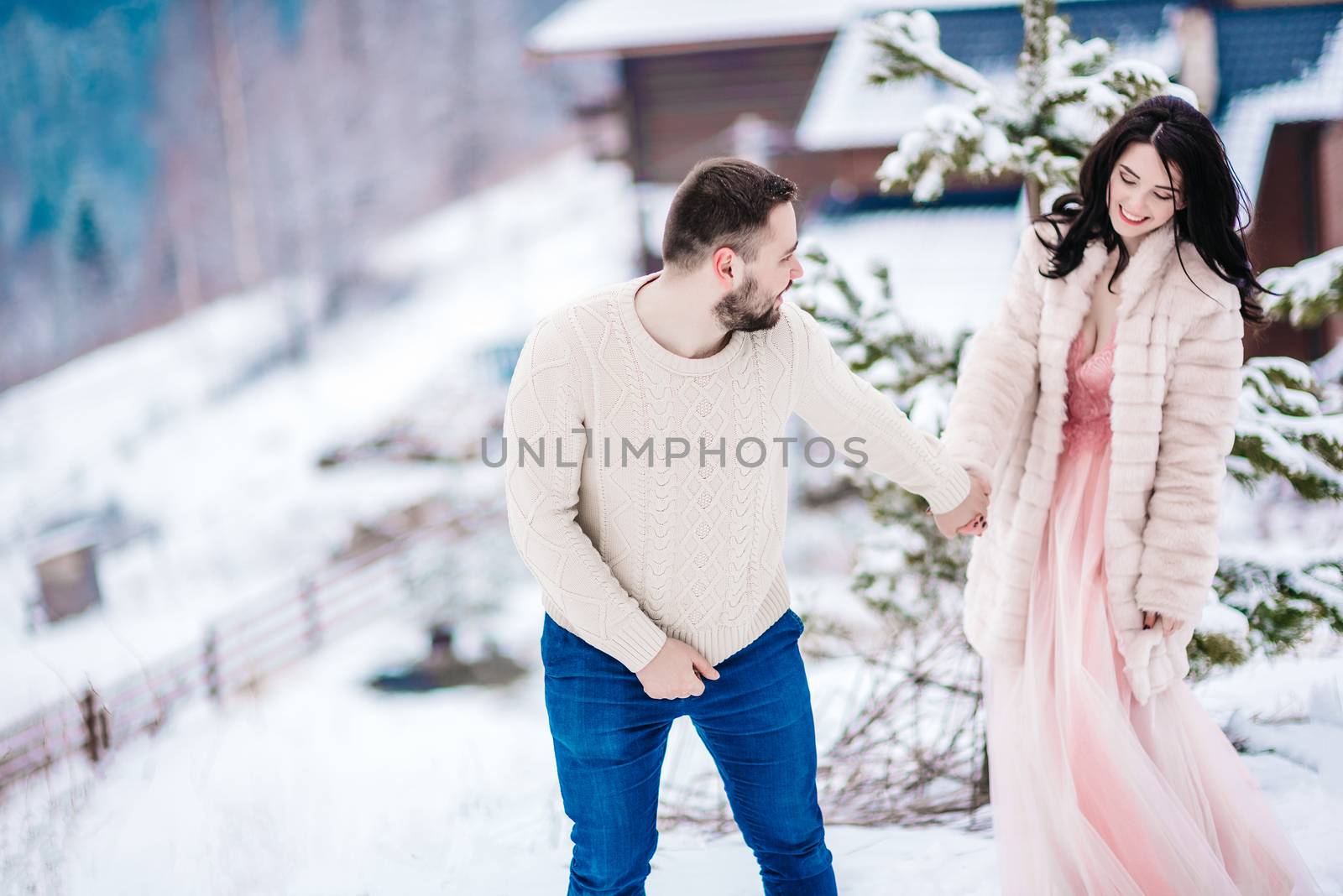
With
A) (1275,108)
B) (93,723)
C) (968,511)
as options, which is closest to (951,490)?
(968,511)

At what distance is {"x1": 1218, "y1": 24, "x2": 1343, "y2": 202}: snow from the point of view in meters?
5.85

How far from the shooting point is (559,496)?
63.8 inches

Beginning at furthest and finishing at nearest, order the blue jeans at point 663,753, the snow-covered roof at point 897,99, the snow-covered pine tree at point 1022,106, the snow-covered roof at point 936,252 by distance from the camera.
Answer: the snow-covered roof at point 897,99 → the snow-covered roof at point 936,252 → the snow-covered pine tree at point 1022,106 → the blue jeans at point 663,753

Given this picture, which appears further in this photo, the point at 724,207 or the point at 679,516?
Answer: the point at 679,516

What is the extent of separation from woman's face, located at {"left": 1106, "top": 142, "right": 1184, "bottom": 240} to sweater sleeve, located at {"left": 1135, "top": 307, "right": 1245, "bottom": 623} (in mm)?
217

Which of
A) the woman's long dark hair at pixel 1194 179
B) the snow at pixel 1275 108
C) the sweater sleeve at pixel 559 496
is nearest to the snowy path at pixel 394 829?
the sweater sleeve at pixel 559 496

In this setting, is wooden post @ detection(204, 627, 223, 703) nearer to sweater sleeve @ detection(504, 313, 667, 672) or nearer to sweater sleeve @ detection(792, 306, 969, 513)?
sweater sleeve @ detection(504, 313, 667, 672)

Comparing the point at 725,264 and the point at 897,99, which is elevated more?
the point at 897,99

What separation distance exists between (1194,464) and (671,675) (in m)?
1.07

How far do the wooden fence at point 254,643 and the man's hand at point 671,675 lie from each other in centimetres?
449

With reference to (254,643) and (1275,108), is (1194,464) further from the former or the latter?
(254,643)

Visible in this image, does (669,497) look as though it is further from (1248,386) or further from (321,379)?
(321,379)

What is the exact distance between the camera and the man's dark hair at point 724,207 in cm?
156

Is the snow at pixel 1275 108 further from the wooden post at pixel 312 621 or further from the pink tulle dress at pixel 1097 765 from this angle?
the wooden post at pixel 312 621
